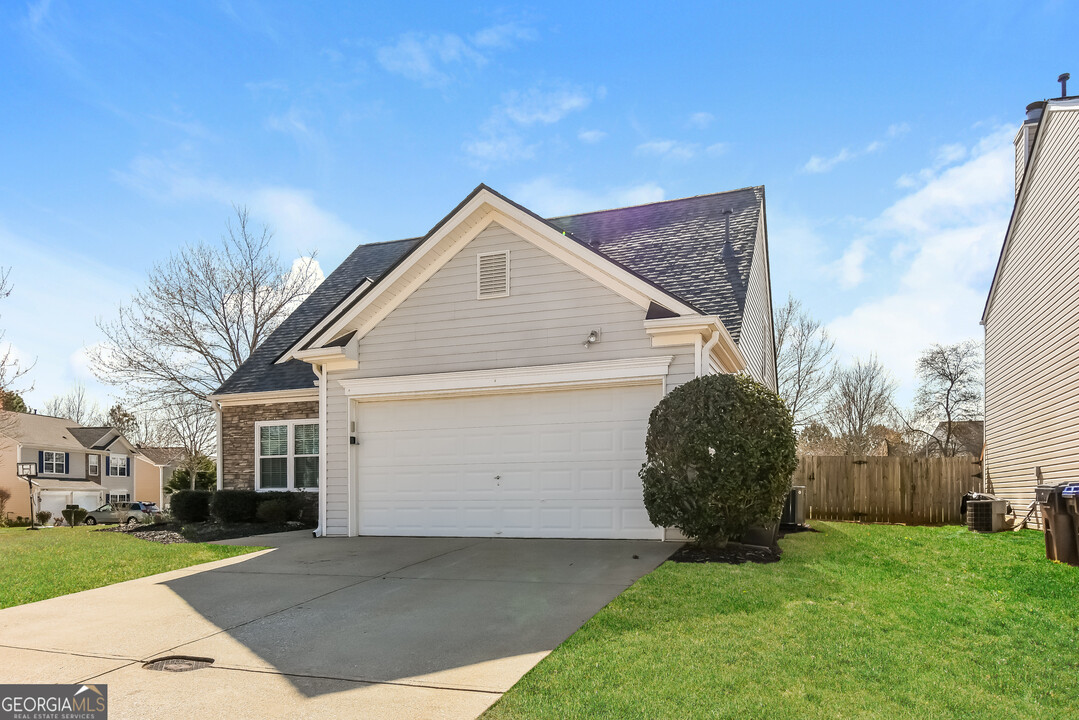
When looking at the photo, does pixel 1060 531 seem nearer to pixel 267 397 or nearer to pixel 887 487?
pixel 887 487

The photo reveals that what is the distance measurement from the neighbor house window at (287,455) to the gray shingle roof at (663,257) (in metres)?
0.94

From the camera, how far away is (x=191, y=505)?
1744 centimetres

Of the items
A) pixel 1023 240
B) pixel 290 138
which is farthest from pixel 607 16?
pixel 1023 240

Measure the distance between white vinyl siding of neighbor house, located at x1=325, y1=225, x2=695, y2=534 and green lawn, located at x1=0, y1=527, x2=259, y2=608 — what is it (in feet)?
8.23

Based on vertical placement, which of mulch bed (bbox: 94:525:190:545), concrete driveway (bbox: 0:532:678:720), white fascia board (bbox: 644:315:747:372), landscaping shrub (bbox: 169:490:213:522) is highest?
white fascia board (bbox: 644:315:747:372)

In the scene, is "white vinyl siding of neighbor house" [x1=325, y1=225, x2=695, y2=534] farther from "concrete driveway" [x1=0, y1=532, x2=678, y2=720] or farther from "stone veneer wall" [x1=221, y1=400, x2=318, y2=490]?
"stone veneer wall" [x1=221, y1=400, x2=318, y2=490]

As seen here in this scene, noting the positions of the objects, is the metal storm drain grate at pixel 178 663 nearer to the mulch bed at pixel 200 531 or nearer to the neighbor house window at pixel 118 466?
the mulch bed at pixel 200 531

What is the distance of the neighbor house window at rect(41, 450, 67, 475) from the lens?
4106cm

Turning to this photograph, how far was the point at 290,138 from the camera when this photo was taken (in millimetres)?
12984

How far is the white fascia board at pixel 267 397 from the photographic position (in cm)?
1638

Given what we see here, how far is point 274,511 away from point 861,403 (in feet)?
96.9

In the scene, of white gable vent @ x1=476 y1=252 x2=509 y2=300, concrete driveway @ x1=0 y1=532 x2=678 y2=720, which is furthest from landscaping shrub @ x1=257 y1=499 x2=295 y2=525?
white gable vent @ x1=476 y1=252 x2=509 y2=300

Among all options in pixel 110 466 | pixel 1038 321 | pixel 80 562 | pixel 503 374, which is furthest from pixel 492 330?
pixel 110 466

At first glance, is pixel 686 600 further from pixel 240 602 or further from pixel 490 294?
pixel 490 294
